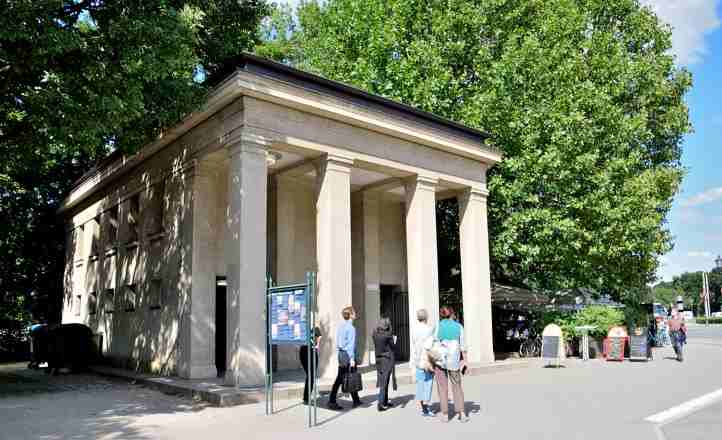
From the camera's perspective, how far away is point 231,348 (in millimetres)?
12188

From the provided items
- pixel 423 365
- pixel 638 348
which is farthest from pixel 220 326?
pixel 638 348

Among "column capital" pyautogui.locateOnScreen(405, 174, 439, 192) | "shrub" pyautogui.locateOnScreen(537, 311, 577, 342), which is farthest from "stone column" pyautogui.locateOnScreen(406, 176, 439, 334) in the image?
"shrub" pyautogui.locateOnScreen(537, 311, 577, 342)

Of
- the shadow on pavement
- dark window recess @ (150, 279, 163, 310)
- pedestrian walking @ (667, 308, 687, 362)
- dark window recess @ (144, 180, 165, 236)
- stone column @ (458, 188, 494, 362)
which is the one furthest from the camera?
pedestrian walking @ (667, 308, 687, 362)

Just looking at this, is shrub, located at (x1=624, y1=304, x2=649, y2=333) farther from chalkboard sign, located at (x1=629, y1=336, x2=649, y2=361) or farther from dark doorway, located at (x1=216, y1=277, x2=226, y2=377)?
dark doorway, located at (x1=216, y1=277, x2=226, y2=377)

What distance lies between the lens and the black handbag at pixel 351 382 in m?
10.2

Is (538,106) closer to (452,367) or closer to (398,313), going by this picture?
(398,313)

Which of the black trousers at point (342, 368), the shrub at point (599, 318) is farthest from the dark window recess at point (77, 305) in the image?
the shrub at point (599, 318)

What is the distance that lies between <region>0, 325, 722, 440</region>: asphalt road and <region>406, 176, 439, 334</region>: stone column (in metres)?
2.86

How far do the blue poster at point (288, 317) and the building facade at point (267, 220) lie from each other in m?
2.19

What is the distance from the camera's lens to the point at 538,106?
21.7 meters

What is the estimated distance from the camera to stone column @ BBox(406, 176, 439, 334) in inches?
641

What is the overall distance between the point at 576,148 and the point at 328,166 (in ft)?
36.5

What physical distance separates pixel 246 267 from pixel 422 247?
6.01 meters

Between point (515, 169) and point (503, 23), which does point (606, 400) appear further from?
point (503, 23)
